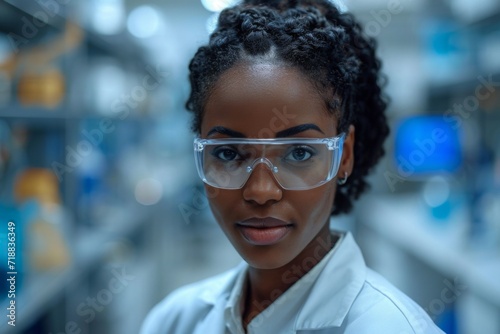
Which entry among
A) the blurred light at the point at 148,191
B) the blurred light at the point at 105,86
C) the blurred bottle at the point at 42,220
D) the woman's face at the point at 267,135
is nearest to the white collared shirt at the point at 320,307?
the woman's face at the point at 267,135

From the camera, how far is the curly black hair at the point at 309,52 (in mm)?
890

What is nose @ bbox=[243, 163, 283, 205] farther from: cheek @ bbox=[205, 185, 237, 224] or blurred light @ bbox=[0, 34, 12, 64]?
blurred light @ bbox=[0, 34, 12, 64]

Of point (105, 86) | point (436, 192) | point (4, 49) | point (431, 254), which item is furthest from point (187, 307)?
point (436, 192)

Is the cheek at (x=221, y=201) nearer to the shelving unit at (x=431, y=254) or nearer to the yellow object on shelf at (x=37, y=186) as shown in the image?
the yellow object on shelf at (x=37, y=186)

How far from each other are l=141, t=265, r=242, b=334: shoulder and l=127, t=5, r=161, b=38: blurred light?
165 inches

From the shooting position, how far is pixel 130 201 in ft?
12.2

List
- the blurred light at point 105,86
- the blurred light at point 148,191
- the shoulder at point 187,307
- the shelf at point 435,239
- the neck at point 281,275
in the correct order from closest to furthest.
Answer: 1. the neck at point 281,275
2. the shoulder at point 187,307
3. the shelf at point 435,239
4. the blurred light at point 105,86
5. the blurred light at point 148,191

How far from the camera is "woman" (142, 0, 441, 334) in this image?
85 cm

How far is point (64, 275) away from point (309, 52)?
160cm

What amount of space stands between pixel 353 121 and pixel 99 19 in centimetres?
241

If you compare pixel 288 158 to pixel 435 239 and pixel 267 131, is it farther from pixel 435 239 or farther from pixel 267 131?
pixel 435 239

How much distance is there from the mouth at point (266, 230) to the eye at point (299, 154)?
0.38ft

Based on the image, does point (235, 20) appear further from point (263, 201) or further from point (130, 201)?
point (130, 201)

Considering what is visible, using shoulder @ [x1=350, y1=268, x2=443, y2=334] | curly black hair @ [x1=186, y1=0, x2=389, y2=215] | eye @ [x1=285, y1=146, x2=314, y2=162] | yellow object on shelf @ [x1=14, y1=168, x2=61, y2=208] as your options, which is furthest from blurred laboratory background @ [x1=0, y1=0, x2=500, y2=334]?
shoulder @ [x1=350, y1=268, x2=443, y2=334]
